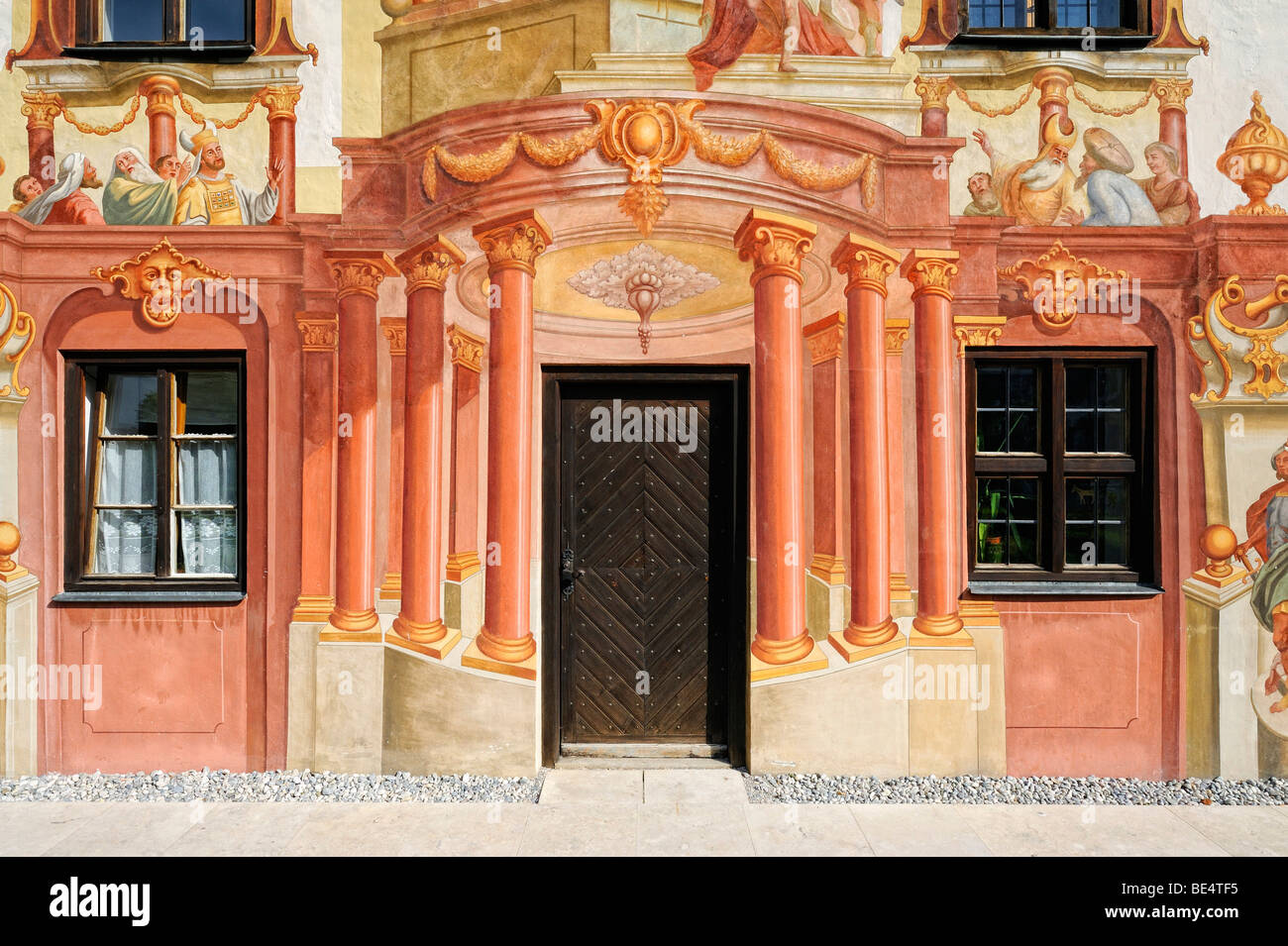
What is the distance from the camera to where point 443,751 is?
505cm

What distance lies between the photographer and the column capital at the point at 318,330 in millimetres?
5203

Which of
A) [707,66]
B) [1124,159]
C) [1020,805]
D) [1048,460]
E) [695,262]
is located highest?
[707,66]

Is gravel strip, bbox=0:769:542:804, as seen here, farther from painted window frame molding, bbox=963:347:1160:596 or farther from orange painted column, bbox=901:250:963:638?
painted window frame molding, bbox=963:347:1160:596

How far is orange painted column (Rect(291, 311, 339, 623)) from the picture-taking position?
17.0 feet

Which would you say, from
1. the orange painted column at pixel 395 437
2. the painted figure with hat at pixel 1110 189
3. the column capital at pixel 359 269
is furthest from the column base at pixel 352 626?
the painted figure with hat at pixel 1110 189

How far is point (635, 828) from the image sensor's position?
14.2 ft

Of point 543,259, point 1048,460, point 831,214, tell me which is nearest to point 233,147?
point 543,259

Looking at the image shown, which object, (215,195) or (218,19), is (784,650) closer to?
(215,195)

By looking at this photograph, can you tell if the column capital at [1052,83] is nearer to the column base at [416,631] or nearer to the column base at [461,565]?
the column base at [461,565]

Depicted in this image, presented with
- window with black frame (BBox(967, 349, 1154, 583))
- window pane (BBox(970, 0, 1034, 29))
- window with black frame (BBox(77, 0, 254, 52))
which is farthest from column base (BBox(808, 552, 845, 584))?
window with black frame (BBox(77, 0, 254, 52))

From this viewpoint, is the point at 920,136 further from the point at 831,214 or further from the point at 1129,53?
the point at 1129,53

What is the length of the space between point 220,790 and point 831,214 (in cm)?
518

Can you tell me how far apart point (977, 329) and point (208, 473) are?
513 centimetres

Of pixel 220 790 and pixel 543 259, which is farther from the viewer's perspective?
pixel 543 259
